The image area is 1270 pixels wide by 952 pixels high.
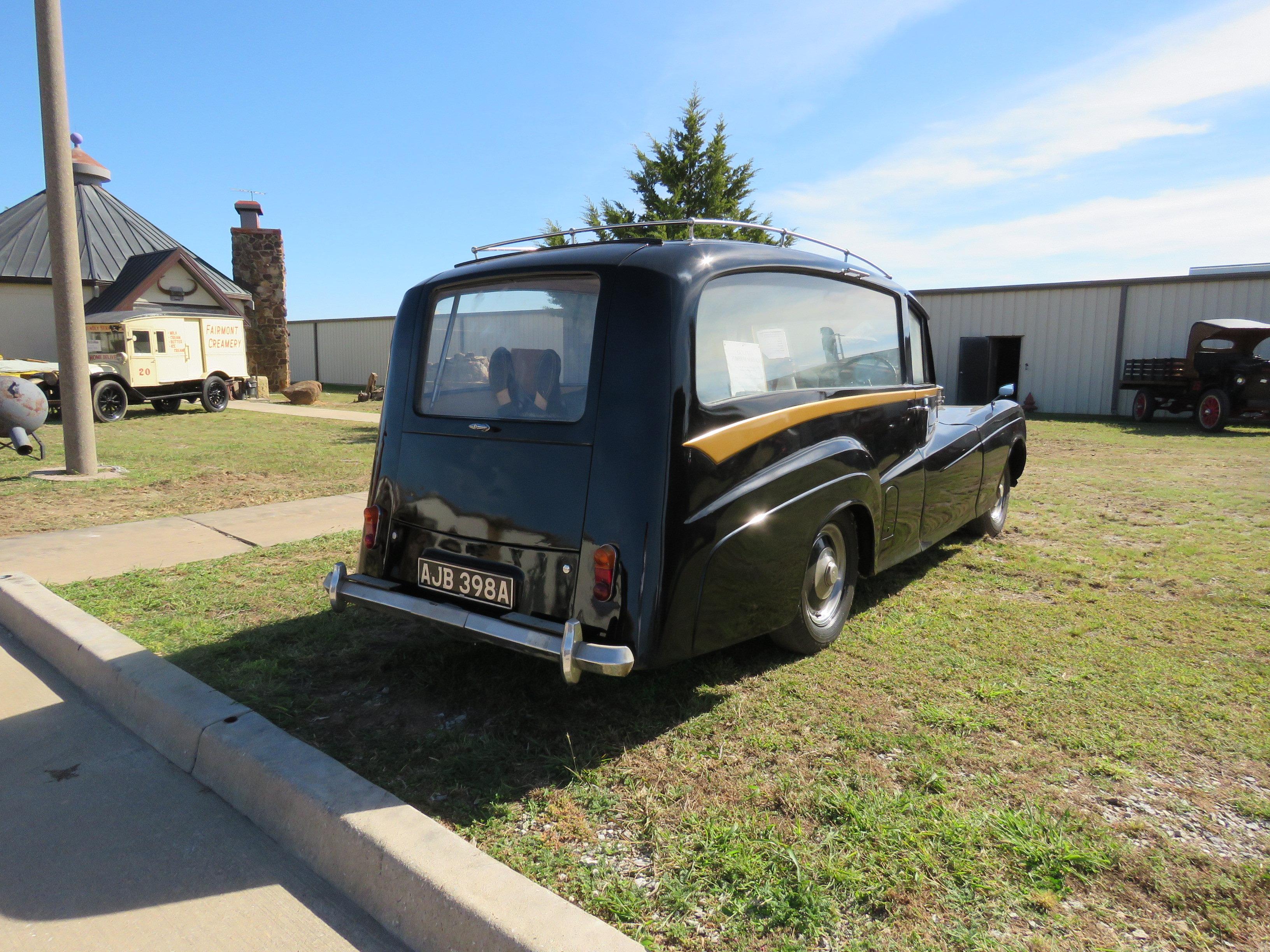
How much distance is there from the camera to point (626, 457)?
289 cm

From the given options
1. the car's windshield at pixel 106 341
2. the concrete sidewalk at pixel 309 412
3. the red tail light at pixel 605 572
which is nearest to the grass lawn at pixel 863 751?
the red tail light at pixel 605 572

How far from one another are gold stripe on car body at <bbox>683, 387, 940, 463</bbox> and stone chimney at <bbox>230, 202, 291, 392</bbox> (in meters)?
26.3

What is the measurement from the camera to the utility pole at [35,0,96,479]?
8.17 m

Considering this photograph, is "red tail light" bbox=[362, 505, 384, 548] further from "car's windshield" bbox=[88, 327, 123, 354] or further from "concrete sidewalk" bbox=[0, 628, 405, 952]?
"car's windshield" bbox=[88, 327, 123, 354]

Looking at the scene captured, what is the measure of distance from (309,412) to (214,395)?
2.11 m

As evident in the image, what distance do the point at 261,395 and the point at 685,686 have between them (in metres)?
23.8

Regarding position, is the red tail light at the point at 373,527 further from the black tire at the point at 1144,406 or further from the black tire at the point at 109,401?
the black tire at the point at 1144,406

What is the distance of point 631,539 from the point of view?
9.28 feet

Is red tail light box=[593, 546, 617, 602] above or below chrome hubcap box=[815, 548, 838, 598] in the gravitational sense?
above

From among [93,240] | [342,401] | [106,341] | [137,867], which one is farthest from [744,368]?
[93,240]

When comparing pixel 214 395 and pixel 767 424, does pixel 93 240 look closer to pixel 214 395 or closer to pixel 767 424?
pixel 214 395

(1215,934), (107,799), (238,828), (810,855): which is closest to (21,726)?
(107,799)

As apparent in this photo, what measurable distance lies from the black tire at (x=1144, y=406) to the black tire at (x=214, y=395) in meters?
19.4

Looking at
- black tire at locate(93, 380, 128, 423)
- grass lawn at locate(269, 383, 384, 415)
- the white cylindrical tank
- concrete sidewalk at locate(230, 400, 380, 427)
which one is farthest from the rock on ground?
the white cylindrical tank
